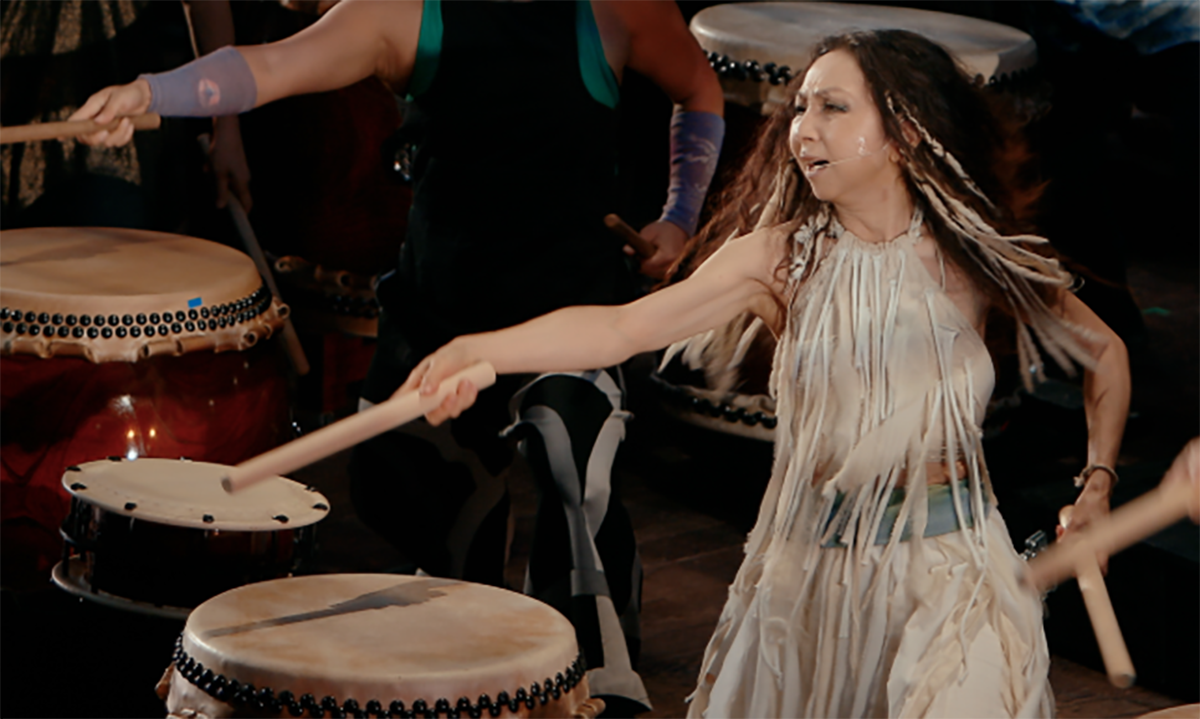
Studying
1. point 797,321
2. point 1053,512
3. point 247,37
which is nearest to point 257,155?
point 247,37

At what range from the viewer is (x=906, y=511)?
84.4 inches

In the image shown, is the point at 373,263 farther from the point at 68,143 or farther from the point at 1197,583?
the point at 1197,583

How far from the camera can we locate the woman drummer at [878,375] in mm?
2121

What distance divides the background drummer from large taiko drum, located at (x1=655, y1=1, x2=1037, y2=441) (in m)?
0.88

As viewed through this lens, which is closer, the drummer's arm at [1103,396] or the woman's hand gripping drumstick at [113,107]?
the drummer's arm at [1103,396]

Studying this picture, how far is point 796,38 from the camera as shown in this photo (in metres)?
4.05

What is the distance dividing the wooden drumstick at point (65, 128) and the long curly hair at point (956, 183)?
0.99 metres

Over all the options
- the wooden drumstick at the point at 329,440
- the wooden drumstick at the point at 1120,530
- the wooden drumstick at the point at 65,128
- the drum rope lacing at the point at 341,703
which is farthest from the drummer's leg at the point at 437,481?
the wooden drumstick at the point at 1120,530

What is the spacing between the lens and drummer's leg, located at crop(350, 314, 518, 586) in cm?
301

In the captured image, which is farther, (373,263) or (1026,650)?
(373,263)

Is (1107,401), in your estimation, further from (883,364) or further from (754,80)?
→ (754,80)

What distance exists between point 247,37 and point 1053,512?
7.49ft

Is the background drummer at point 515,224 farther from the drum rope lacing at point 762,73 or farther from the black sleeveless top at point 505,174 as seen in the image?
the drum rope lacing at point 762,73

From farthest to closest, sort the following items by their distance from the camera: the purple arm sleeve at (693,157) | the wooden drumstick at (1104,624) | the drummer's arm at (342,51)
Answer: the purple arm sleeve at (693,157) → the drummer's arm at (342,51) → the wooden drumstick at (1104,624)
